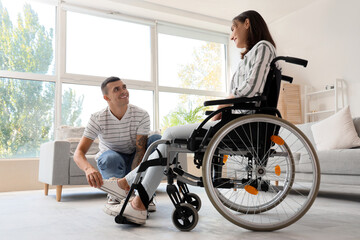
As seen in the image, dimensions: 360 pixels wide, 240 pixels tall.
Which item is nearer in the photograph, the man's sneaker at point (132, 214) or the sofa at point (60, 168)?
the man's sneaker at point (132, 214)

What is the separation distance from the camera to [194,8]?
605 centimetres

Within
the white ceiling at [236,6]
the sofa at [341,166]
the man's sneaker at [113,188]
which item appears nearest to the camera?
the man's sneaker at [113,188]

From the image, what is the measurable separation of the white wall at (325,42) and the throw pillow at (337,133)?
6.60ft

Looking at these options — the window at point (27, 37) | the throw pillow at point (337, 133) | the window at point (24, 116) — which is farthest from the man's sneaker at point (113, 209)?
the window at point (27, 37)

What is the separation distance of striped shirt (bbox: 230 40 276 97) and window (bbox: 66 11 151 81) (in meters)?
4.41

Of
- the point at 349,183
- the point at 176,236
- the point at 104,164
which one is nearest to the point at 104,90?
the point at 104,164

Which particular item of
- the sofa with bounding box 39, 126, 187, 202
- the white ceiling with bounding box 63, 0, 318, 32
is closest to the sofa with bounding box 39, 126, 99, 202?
the sofa with bounding box 39, 126, 187, 202

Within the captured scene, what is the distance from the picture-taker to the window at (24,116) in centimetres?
480

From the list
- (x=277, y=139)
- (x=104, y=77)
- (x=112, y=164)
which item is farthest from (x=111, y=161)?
(x=104, y=77)

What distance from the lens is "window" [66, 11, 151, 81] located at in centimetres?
555

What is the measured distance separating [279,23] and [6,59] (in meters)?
4.77

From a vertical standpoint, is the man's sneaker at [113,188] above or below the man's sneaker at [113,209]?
above

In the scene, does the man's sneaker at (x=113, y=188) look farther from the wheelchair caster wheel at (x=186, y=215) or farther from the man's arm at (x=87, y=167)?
the wheelchair caster wheel at (x=186, y=215)

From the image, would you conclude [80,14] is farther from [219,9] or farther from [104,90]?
[104,90]
